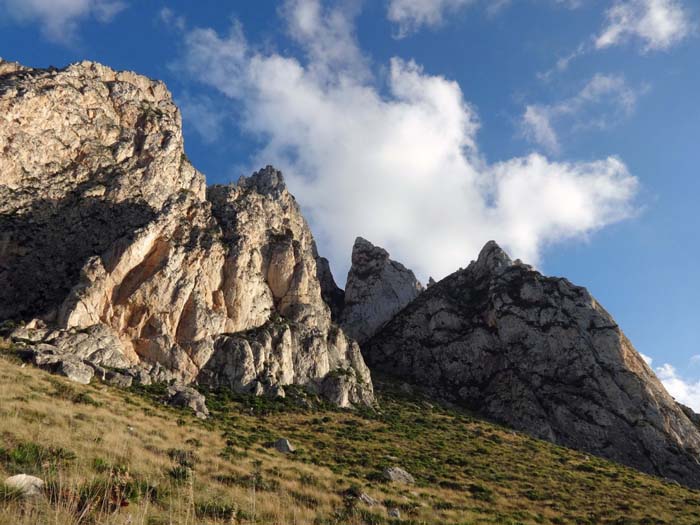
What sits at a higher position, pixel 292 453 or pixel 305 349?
pixel 305 349

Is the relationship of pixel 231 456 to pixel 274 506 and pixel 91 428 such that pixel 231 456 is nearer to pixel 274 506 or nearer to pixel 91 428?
pixel 91 428

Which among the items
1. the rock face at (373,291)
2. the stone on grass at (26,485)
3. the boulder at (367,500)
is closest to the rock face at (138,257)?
the rock face at (373,291)

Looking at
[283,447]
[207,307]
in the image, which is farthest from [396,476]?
[207,307]

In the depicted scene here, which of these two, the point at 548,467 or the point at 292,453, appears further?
the point at 548,467

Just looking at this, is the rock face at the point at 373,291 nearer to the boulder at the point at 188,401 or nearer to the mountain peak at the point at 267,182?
the mountain peak at the point at 267,182

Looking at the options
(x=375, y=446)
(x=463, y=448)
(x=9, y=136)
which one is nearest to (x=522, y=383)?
(x=463, y=448)

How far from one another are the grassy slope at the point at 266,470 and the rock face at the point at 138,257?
11.7 meters

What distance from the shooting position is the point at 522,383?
280 ft

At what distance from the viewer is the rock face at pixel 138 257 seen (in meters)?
57.4

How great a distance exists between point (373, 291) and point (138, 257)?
70.4 meters

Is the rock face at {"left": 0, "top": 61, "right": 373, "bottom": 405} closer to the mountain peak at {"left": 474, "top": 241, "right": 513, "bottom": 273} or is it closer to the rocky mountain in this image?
the rocky mountain

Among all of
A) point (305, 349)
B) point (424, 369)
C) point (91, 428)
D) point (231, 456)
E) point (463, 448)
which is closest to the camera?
point (91, 428)

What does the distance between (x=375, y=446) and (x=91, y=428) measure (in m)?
29.5

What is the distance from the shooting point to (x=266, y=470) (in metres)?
20.4
